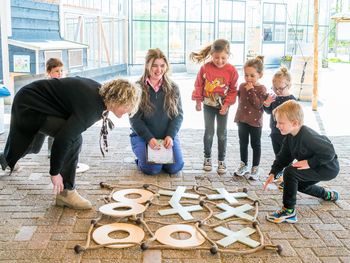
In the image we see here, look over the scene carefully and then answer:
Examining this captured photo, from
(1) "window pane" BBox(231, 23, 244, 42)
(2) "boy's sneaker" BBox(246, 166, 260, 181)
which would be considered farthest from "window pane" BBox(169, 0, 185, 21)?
(2) "boy's sneaker" BBox(246, 166, 260, 181)

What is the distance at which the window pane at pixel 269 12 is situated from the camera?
20.7 m

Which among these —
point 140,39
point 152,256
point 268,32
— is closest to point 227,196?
Answer: point 152,256

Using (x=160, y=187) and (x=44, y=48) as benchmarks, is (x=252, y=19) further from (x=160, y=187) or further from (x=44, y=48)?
(x=160, y=187)

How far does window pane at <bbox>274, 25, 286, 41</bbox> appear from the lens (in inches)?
842

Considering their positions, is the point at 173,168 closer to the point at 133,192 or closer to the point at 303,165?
the point at 133,192

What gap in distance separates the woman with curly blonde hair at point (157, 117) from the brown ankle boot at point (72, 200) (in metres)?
0.98

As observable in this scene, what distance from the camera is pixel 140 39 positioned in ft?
53.0

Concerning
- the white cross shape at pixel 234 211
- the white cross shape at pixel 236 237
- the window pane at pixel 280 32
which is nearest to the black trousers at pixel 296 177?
the white cross shape at pixel 234 211

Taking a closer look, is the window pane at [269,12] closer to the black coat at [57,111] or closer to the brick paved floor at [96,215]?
the brick paved floor at [96,215]

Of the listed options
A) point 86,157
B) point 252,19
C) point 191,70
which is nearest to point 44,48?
point 86,157

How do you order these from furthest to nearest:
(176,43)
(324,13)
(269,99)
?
(324,13), (176,43), (269,99)

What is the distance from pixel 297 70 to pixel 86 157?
594 centimetres

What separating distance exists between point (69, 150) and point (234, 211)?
1.24 metres

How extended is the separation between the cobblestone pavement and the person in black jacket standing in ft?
0.91
